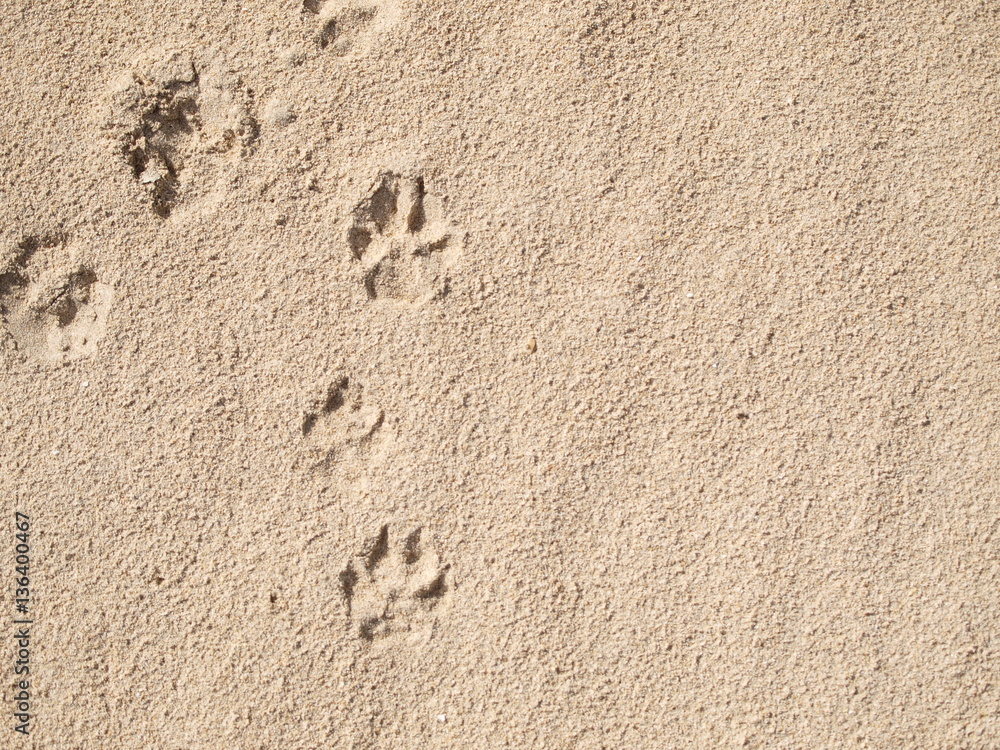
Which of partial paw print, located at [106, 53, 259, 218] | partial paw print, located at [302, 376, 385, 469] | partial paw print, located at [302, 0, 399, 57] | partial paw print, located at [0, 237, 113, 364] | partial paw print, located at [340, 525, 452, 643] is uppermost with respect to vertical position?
partial paw print, located at [302, 0, 399, 57]

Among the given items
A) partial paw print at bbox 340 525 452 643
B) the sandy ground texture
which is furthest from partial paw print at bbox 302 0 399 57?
partial paw print at bbox 340 525 452 643

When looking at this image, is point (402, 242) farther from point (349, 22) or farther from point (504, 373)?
point (349, 22)

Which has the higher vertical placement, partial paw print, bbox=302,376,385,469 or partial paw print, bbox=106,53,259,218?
partial paw print, bbox=106,53,259,218

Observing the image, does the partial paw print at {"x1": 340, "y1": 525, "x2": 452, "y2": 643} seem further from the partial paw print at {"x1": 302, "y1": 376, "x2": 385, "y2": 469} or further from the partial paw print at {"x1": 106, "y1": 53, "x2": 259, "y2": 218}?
the partial paw print at {"x1": 106, "y1": 53, "x2": 259, "y2": 218}

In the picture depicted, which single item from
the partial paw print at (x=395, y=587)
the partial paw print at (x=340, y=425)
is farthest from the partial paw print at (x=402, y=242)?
the partial paw print at (x=395, y=587)

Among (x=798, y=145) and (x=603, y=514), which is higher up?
(x=798, y=145)

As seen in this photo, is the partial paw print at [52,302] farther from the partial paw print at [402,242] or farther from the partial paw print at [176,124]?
the partial paw print at [402,242]

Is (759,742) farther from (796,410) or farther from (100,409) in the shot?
(100,409)

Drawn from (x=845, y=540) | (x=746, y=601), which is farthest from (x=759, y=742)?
(x=845, y=540)
